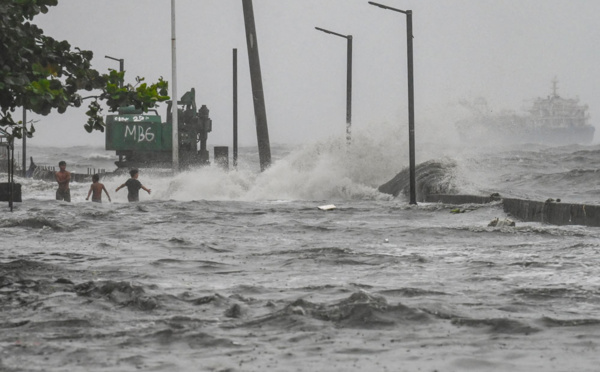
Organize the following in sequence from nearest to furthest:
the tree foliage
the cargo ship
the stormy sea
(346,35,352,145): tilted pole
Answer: the stormy sea, the tree foliage, (346,35,352,145): tilted pole, the cargo ship

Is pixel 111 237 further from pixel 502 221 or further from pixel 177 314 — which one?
pixel 177 314

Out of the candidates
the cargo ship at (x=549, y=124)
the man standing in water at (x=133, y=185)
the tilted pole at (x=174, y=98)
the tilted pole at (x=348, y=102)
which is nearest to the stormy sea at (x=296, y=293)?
the man standing in water at (x=133, y=185)

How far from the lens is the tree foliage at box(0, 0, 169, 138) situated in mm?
12867

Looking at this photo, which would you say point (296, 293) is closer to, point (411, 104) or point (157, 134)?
point (411, 104)

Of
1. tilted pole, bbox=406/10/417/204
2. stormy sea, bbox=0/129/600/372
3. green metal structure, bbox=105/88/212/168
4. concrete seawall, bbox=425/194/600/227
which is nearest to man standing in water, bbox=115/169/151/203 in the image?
stormy sea, bbox=0/129/600/372

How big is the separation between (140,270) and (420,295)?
3847 millimetres

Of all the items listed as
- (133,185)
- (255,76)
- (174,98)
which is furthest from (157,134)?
(133,185)

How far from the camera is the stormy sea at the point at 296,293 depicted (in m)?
7.92

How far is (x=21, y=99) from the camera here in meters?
13.1

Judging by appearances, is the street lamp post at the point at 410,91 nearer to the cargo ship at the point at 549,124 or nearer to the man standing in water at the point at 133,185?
the man standing in water at the point at 133,185

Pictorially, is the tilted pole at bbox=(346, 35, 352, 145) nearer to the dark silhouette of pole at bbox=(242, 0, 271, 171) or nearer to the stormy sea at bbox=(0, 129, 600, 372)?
the dark silhouette of pole at bbox=(242, 0, 271, 171)

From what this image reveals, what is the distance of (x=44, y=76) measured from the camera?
531 inches

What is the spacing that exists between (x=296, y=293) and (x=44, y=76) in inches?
179

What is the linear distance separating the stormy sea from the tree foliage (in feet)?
6.27
